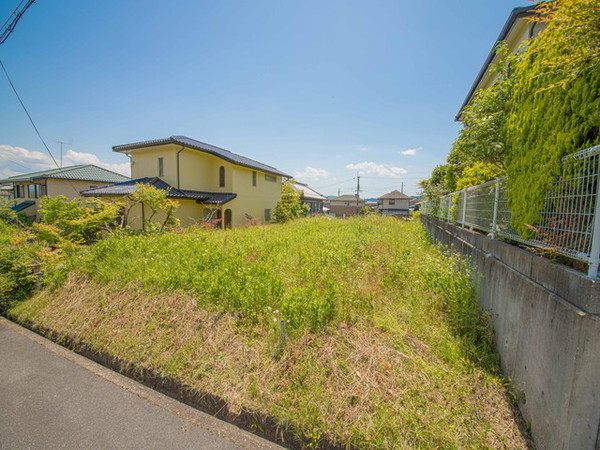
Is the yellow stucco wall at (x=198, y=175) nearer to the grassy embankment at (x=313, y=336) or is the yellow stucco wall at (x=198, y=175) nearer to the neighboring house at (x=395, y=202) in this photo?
the grassy embankment at (x=313, y=336)

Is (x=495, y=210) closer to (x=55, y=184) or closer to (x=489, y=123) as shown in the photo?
(x=489, y=123)

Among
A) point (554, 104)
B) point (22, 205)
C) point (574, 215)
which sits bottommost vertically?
point (22, 205)

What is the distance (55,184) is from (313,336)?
2252cm

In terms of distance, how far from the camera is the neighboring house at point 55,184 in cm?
1677

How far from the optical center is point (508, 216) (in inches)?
110

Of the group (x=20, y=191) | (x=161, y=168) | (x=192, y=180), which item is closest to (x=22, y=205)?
(x=20, y=191)

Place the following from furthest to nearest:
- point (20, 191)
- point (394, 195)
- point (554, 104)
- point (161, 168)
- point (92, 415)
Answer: point (394, 195)
point (20, 191)
point (161, 168)
point (92, 415)
point (554, 104)

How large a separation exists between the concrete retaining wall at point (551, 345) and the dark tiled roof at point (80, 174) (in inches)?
929

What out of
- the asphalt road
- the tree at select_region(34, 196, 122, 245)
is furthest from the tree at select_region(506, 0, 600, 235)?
the tree at select_region(34, 196, 122, 245)

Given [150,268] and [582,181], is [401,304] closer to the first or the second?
[582,181]

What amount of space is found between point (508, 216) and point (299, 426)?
3027 millimetres

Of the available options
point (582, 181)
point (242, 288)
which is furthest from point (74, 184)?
point (582, 181)

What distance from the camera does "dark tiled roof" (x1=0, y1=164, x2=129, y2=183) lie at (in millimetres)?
17036

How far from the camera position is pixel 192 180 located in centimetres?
1290
